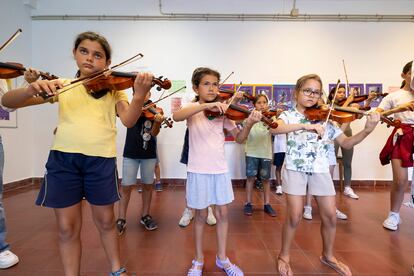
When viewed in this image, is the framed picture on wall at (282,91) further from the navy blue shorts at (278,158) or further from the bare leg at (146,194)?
the bare leg at (146,194)

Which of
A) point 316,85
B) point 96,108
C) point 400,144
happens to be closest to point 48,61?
point 96,108

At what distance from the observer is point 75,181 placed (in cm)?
141

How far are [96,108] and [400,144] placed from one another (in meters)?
2.97

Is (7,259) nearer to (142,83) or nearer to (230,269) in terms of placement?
(230,269)

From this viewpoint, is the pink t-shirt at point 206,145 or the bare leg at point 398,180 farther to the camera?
the bare leg at point 398,180

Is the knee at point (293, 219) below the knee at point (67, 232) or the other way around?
below

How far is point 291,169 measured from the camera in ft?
6.27

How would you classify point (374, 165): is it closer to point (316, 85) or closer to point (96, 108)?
point (316, 85)

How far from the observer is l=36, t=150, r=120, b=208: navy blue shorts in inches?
53.7

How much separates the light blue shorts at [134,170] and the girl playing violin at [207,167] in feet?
3.18

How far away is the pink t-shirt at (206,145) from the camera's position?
6.14ft

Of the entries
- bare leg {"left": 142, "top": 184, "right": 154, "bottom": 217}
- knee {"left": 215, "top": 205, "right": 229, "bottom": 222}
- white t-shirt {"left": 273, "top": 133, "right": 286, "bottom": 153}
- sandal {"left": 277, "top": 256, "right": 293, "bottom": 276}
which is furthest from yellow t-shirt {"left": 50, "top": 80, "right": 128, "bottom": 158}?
white t-shirt {"left": 273, "top": 133, "right": 286, "bottom": 153}

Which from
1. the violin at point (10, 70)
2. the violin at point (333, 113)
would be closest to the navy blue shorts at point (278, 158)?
the violin at point (333, 113)

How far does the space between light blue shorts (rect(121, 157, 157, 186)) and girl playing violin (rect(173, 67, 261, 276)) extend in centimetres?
97
